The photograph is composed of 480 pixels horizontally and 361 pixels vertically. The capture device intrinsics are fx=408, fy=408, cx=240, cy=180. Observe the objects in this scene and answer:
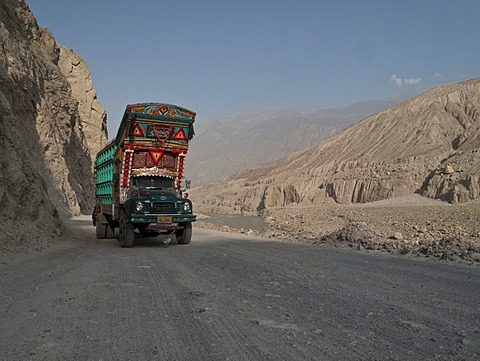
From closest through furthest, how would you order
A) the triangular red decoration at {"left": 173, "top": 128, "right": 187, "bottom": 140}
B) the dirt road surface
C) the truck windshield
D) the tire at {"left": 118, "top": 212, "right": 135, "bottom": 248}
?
the dirt road surface, the tire at {"left": 118, "top": 212, "right": 135, "bottom": 248}, the truck windshield, the triangular red decoration at {"left": 173, "top": 128, "right": 187, "bottom": 140}

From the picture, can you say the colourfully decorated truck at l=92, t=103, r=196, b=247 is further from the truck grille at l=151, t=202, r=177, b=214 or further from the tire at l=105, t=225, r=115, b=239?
the tire at l=105, t=225, r=115, b=239

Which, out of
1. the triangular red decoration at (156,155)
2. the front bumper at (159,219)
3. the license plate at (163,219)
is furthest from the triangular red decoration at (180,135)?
the license plate at (163,219)

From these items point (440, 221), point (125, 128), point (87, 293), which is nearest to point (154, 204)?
point (125, 128)

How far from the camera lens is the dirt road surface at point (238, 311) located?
409 cm

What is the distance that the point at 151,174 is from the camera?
47.5 ft

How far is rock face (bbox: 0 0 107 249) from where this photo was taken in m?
12.8

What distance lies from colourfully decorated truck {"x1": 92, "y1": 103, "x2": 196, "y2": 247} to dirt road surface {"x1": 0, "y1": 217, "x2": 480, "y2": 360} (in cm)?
376

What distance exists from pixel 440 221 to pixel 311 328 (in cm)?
2731

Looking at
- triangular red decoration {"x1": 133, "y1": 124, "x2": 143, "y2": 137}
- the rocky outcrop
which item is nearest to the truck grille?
triangular red decoration {"x1": 133, "y1": 124, "x2": 143, "y2": 137}

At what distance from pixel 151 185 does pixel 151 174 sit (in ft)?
1.29

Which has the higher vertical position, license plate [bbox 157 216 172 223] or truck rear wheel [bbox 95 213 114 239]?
license plate [bbox 157 216 172 223]

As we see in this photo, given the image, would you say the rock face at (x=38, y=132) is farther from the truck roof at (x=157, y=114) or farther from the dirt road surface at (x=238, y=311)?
the dirt road surface at (x=238, y=311)

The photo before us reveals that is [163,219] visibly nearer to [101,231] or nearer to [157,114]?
[157,114]

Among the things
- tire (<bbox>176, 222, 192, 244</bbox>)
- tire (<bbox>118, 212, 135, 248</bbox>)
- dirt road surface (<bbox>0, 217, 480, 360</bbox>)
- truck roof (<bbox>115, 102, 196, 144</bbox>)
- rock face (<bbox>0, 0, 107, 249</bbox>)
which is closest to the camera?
dirt road surface (<bbox>0, 217, 480, 360</bbox>)
